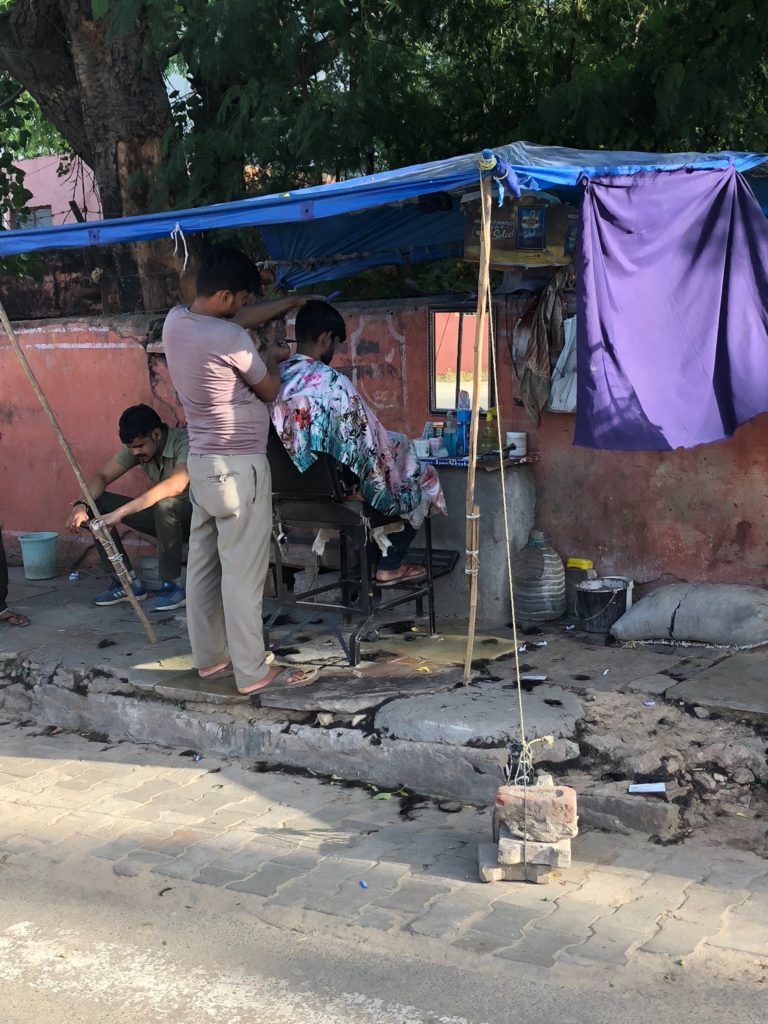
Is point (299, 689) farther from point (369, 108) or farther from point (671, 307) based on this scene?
point (369, 108)

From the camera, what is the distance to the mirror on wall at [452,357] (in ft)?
20.7

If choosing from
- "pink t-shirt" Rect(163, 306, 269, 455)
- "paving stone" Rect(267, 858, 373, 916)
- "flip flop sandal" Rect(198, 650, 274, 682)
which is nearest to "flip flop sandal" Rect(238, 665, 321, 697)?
"flip flop sandal" Rect(198, 650, 274, 682)

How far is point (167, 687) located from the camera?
5.22 metres

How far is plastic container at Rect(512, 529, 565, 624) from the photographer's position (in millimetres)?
6039

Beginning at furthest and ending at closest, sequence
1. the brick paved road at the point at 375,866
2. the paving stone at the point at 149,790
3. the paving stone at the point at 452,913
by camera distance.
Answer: the paving stone at the point at 149,790
the paving stone at the point at 452,913
the brick paved road at the point at 375,866

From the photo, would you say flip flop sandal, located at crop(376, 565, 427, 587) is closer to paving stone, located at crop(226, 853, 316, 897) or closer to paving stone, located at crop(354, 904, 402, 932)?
paving stone, located at crop(226, 853, 316, 897)

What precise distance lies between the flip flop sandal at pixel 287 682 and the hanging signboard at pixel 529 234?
2.04m

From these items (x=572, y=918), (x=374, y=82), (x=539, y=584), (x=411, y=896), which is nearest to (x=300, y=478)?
(x=539, y=584)

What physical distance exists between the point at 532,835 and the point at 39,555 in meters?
5.13

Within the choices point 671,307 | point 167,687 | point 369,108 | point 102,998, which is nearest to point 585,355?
point 671,307

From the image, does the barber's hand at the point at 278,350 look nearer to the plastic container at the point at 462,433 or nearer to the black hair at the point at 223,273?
the black hair at the point at 223,273

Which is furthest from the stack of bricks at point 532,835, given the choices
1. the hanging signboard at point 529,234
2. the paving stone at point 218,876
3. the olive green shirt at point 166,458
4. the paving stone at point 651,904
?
the olive green shirt at point 166,458

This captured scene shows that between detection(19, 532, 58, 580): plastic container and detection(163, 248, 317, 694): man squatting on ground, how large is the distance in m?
3.16

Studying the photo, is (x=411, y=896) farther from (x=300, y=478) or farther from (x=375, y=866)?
(x=300, y=478)
